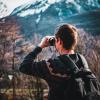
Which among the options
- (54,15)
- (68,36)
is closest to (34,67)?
(68,36)

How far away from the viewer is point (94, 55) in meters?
3.04

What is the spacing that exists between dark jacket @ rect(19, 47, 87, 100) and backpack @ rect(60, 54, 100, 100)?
0.06 feet

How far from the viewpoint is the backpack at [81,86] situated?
5.62 feet

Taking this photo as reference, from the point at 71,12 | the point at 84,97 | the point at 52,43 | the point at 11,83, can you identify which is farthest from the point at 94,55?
Result: the point at 84,97

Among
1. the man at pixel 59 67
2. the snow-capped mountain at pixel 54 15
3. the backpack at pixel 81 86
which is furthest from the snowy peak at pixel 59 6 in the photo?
the backpack at pixel 81 86

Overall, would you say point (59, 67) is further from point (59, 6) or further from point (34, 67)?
point (59, 6)

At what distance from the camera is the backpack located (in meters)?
1.71

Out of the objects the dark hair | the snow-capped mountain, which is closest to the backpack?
the dark hair

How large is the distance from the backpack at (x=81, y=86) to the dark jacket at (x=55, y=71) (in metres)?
0.02

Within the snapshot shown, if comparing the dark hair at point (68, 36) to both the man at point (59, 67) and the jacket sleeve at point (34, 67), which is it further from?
the jacket sleeve at point (34, 67)

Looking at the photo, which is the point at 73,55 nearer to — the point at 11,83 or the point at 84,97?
the point at 84,97

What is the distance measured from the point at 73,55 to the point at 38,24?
1.34 m

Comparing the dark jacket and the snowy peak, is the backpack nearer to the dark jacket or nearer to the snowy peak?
the dark jacket

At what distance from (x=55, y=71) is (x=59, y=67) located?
0.09ft
